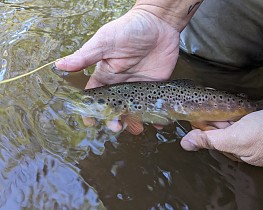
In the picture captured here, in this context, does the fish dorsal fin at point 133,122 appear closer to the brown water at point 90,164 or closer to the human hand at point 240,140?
the brown water at point 90,164

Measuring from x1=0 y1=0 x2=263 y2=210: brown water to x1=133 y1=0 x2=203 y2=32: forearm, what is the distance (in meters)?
0.49

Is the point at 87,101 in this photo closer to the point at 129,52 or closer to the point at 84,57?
the point at 84,57

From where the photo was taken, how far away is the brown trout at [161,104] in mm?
2031

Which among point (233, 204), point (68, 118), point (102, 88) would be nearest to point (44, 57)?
point (68, 118)

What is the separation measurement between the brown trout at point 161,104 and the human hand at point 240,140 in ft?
0.69

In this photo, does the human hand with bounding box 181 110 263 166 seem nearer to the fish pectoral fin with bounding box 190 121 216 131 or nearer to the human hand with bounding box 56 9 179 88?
the fish pectoral fin with bounding box 190 121 216 131

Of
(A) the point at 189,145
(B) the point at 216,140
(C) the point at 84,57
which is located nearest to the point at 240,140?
(B) the point at 216,140

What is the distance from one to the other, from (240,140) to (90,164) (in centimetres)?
67

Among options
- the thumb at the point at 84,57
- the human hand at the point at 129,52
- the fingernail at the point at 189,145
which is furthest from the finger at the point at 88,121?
the fingernail at the point at 189,145

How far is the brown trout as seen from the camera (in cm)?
203

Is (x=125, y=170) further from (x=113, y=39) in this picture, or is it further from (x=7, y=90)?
(x=7, y=90)

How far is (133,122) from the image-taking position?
207 cm

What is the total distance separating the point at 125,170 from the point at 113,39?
0.60 meters

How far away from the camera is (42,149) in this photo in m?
2.04
